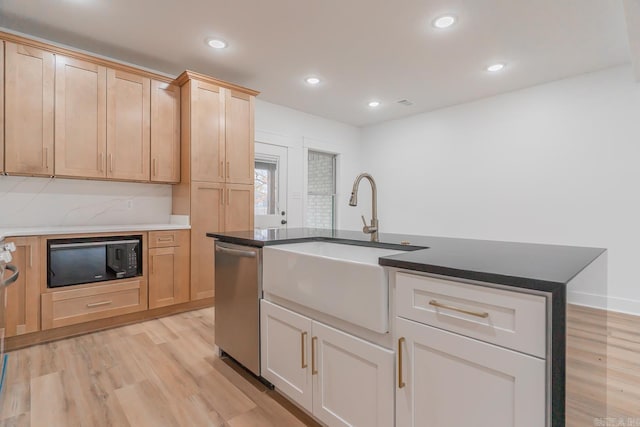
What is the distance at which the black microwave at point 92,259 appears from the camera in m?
2.62

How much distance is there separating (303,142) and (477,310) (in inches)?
175

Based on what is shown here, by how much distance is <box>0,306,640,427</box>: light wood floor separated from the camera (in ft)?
4.03

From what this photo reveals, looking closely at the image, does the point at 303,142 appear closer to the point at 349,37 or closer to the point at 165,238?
the point at 349,37

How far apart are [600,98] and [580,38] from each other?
100 cm

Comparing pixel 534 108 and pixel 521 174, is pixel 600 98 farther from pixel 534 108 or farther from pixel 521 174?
pixel 521 174

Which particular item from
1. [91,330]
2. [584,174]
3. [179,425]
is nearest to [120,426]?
[179,425]

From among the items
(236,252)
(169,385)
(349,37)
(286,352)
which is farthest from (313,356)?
(349,37)

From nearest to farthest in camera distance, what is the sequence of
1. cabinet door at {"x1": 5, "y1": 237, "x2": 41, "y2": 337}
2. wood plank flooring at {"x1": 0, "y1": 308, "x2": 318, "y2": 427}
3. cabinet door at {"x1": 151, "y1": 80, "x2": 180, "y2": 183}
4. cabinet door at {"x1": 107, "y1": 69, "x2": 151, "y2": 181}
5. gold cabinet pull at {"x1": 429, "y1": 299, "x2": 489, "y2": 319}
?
gold cabinet pull at {"x1": 429, "y1": 299, "x2": 489, "y2": 319}, wood plank flooring at {"x1": 0, "y1": 308, "x2": 318, "y2": 427}, cabinet door at {"x1": 5, "y1": 237, "x2": 41, "y2": 337}, cabinet door at {"x1": 107, "y1": 69, "x2": 151, "y2": 181}, cabinet door at {"x1": 151, "y1": 80, "x2": 180, "y2": 183}

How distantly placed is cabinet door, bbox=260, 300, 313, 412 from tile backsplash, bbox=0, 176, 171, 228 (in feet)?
7.87

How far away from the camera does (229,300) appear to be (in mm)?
2178

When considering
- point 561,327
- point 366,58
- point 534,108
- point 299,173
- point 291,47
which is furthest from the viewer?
point 299,173

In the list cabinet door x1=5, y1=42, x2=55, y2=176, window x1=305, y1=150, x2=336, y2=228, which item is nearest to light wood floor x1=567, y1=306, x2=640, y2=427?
cabinet door x1=5, y1=42, x2=55, y2=176

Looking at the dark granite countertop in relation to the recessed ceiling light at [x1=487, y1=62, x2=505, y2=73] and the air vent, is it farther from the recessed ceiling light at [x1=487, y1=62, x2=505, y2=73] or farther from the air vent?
the air vent

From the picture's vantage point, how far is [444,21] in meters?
2.64
